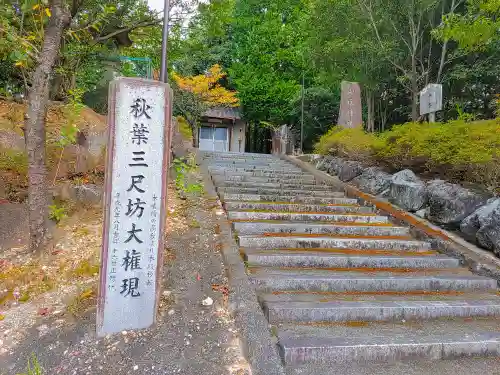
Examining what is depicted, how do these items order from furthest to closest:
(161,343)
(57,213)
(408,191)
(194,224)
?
(408,191) → (194,224) → (57,213) → (161,343)

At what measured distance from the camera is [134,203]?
269cm

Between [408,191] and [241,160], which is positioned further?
[241,160]

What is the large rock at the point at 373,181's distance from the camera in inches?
242

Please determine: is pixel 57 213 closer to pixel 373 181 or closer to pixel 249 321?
pixel 249 321

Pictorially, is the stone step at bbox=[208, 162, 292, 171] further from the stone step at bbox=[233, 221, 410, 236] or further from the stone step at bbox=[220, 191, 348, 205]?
the stone step at bbox=[233, 221, 410, 236]

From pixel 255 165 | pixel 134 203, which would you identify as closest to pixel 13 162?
pixel 134 203

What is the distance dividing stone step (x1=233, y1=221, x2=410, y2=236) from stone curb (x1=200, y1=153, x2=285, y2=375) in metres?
0.66

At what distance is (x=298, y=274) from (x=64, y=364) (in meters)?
2.21

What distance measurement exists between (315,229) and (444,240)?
1.65 meters

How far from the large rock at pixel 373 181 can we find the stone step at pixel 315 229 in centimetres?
146

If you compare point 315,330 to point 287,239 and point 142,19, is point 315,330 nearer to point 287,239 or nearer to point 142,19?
point 287,239

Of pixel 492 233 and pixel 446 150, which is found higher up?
pixel 446 150

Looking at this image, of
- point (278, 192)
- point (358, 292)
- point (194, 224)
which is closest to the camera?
point (358, 292)

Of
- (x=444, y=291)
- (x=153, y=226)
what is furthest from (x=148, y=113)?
(x=444, y=291)
